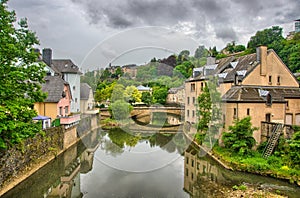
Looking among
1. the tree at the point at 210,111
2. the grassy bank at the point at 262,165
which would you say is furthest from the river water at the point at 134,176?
the tree at the point at 210,111

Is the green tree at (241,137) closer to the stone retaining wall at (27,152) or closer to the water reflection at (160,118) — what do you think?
the stone retaining wall at (27,152)

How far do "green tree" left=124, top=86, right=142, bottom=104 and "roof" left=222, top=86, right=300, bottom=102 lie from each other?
1227 cm

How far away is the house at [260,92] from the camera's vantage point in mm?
21500

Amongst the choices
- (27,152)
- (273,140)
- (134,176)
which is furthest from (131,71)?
(273,140)

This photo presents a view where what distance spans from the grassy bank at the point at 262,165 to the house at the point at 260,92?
3.35 metres

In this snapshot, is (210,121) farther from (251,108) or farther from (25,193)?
(25,193)

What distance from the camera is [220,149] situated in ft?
71.0

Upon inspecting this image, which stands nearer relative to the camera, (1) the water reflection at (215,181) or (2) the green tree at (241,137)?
(1) the water reflection at (215,181)

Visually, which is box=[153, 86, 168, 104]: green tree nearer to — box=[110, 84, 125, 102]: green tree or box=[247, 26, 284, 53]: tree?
box=[110, 84, 125, 102]: green tree

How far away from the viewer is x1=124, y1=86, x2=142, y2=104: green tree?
106 feet

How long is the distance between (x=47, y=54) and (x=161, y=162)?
22.6 metres

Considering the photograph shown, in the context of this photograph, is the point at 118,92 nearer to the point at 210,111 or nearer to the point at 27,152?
the point at 210,111

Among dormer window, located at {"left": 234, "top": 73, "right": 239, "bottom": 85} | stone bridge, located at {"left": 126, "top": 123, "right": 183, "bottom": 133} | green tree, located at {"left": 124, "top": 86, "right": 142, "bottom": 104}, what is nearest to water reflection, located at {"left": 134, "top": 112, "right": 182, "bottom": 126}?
stone bridge, located at {"left": 126, "top": 123, "right": 183, "bottom": 133}

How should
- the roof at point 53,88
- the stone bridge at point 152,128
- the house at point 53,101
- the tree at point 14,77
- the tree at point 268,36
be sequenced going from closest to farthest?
the tree at point 14,77
the house at point 53,101
the roof at point 53,88
the stone bridge at point 152,128
the tree at point 268,36
